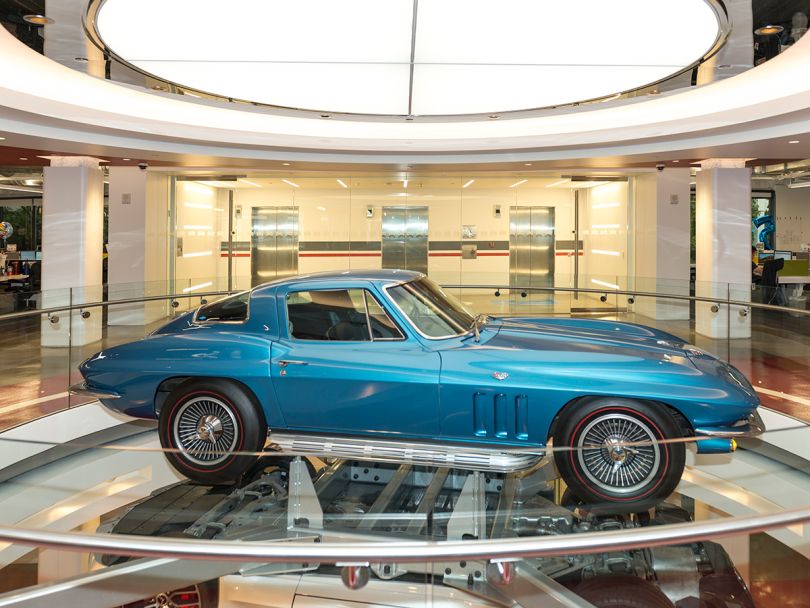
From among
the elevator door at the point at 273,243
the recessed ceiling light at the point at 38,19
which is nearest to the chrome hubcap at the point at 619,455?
the recessed ceiling light at the point at 38,19

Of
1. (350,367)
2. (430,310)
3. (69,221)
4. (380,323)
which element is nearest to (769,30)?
(430,310)

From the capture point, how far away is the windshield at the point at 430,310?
498cm

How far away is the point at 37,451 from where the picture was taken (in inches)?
111

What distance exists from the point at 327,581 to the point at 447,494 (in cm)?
119

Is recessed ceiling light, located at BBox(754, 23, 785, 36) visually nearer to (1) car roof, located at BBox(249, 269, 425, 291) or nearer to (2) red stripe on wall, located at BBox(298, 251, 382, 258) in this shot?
(1) car roof, located at BBox(249, 269, 425, 291)

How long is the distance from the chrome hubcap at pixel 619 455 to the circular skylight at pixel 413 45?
310 centimetres

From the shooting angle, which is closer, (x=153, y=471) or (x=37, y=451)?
(x=37, y=451)

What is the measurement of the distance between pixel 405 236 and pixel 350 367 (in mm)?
10348

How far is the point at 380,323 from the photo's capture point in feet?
16.1

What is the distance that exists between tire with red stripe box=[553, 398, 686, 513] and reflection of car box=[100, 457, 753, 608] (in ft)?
1.11

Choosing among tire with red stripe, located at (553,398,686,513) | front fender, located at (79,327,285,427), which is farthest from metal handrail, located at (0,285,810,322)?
tire with red stripe, located at (553,398,686,513)

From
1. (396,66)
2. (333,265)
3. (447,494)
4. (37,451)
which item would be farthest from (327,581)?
(333,265)

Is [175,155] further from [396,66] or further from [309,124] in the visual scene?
[396,66]

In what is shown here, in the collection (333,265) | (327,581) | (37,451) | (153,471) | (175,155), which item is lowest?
(327,581)
